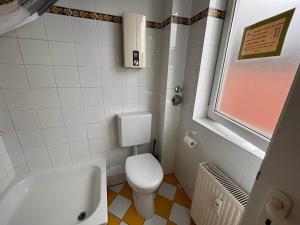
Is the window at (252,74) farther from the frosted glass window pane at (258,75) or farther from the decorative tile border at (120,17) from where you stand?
the decorative tile border at (120,17)

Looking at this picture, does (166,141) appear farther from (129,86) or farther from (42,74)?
(42,74)

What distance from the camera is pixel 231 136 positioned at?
1.04m

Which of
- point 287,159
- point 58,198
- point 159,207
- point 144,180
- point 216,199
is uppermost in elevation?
point 287,159

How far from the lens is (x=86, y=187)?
4.47 feet

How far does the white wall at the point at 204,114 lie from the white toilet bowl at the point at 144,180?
1.31 feet

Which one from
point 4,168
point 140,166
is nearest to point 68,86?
point 4,168

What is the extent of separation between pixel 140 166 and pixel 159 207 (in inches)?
18.8

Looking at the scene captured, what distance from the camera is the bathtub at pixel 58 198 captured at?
1096 millimetres

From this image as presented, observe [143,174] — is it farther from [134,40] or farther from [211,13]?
[211,13]

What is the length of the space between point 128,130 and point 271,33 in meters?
1.28

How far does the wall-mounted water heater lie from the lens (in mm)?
1174

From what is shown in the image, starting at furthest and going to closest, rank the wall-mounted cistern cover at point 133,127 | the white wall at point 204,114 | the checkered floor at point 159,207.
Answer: the wall-mounted cistern cover at point 133,127 < the checkered floor at point 159,207 < the white wall at point 204,114

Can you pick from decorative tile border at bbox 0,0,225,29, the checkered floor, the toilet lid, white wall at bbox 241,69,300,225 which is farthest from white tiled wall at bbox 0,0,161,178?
white wall at bbox 241,69,300,225

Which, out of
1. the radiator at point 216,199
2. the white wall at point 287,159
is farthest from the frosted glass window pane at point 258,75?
the white wall at point 287,159
